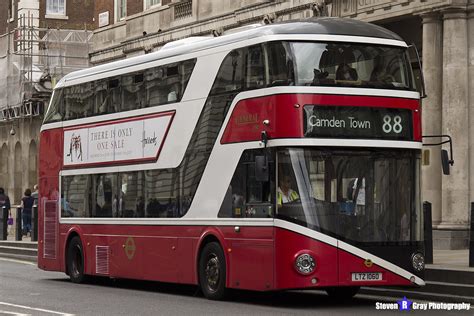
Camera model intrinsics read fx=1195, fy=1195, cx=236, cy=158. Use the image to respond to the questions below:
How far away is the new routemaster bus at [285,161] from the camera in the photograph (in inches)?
650

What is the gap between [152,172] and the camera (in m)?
19.9

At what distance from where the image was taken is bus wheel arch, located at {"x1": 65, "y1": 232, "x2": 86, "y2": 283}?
2283 centimetres

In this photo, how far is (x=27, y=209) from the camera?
39562mm

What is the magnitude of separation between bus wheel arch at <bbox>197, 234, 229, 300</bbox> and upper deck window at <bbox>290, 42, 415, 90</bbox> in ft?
10.0

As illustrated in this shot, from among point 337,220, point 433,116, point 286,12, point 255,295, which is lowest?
point 255,295

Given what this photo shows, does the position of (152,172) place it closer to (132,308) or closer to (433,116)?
(132,308)

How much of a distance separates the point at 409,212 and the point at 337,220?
1208 millimetres

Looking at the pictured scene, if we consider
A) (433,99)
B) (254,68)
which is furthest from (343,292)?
(433,99)

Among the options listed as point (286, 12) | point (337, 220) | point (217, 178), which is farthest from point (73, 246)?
point (286, 12)

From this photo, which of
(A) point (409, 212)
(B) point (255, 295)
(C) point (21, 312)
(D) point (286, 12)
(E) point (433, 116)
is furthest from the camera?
(D) point (286, 12)

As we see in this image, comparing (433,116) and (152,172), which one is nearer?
(152,172)

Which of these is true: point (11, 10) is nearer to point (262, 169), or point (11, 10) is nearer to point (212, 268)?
point (212, 268)

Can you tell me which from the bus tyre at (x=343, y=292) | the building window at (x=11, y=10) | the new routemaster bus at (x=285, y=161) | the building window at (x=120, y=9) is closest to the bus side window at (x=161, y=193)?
the new routemaster bus at (x=285, y=161)

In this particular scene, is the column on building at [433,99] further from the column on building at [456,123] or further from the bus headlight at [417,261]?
the bus headlight at [417,261]
